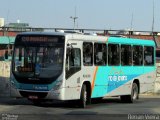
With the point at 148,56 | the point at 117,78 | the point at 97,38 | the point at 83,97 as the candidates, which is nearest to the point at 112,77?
the point at 117,78

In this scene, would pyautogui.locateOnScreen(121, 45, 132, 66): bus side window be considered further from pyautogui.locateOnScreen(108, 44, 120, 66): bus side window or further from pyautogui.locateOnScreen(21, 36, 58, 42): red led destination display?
pyautogui.locateOnScreen(21, 36, 58, 42): red led destination display

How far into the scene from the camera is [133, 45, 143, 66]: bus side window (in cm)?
2441

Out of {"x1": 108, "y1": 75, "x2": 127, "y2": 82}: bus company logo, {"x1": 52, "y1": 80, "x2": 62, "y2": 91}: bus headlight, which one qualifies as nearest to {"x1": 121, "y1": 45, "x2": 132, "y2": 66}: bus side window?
{"x1": 108, "y1": 75, "x2": 127, "y2": 82}: bus company logo

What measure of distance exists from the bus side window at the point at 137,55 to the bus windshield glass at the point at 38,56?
236 inches

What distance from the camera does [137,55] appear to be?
80.8ft

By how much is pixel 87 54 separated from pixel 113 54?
7.73 ft

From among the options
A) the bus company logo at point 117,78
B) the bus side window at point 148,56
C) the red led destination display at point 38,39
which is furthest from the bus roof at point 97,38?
the bus company logo at point 117,78

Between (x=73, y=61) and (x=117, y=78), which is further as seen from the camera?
(x=117, y=78)

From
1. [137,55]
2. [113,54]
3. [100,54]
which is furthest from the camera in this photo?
[137,55]

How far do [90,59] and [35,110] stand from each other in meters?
3.86

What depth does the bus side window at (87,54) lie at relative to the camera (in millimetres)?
20234

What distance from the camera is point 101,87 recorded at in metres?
21.6

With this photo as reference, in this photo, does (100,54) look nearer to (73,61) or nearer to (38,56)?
(73,61)

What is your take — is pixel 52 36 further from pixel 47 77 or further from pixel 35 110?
pixel 35 110
